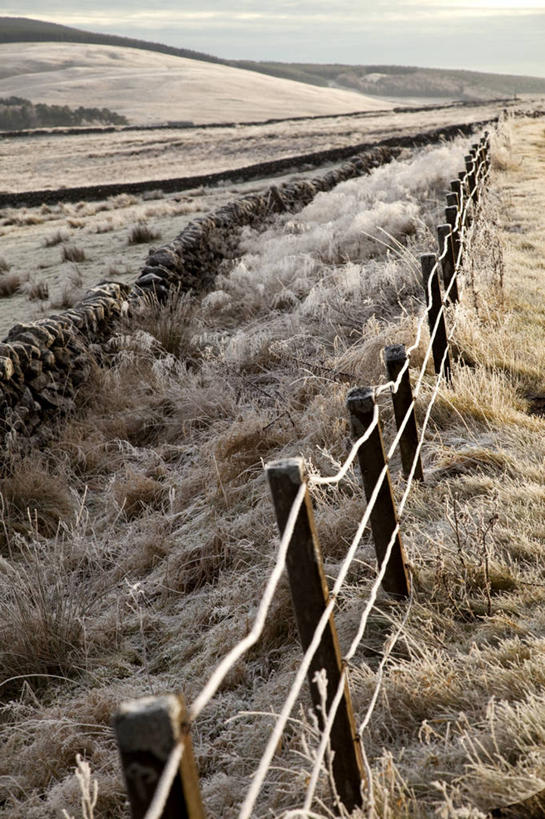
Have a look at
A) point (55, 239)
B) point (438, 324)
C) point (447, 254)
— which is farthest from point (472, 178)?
point (55, 239)

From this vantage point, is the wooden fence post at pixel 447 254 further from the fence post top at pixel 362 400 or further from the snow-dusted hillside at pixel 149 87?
the snow-dusted hillside at pixel 149 87

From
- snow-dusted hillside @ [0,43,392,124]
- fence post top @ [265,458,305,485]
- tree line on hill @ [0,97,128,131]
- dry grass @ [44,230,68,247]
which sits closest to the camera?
fence post top @ [265,458,305,485]

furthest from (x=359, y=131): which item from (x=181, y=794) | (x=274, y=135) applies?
(x=181, y=794)

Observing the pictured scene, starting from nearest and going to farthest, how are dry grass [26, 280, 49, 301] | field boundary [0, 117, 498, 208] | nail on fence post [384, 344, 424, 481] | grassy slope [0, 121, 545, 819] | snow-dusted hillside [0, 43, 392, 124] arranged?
grassy slope [0, 121, 545, 819] < nail on fence post [384, 344, 424, 481] < dry grass [26, 280, 49, 301] < field boundary [0, 117, 498, 208] < snow-dusted hillside [0, 43, 392, 124]

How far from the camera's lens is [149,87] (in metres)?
88.0

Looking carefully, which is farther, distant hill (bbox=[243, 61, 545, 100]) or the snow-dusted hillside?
distant hill (bbox=[243, 61, 545, 100])

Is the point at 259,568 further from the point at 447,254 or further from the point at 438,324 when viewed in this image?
the point at 447,254

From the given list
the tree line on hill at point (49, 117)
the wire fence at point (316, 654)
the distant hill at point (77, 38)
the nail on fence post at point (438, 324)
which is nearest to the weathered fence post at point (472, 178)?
the nail on fence post at point (438, 324)

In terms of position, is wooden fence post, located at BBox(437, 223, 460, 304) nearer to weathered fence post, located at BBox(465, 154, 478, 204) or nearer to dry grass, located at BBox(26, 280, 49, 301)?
weathered fence post, located at BBox(465, 154, 478, 204)

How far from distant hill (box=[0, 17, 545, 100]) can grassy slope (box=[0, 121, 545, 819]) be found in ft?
470

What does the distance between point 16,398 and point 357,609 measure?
4209 millimetres

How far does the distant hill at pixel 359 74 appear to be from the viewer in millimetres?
135750

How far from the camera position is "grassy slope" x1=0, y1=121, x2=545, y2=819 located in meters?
2.39

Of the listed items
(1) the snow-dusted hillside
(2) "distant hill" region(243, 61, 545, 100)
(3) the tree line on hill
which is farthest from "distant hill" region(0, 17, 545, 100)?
(3) the tree line on hill
